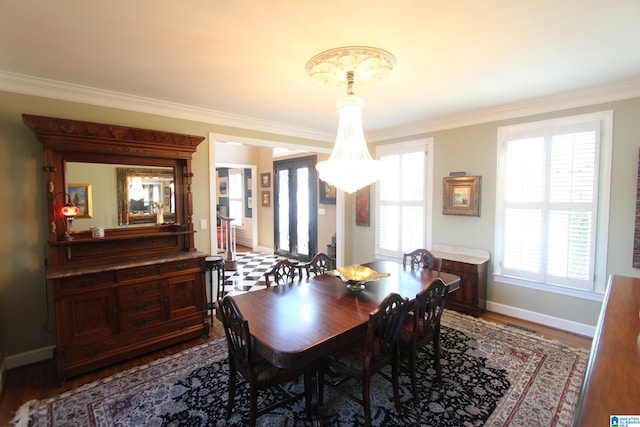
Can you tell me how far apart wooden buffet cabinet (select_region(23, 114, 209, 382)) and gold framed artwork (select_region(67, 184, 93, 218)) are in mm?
44

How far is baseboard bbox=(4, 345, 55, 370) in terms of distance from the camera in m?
2.59

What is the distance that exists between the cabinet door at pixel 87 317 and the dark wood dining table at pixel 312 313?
4.19ft

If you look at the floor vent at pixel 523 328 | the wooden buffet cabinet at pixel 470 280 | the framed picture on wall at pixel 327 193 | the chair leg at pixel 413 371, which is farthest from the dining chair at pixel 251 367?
the framed picture on wall at pixel 327 193

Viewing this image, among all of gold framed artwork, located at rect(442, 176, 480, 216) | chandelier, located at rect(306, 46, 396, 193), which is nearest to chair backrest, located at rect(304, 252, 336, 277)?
chandelier, located at rect(306, 46, 396, 193)

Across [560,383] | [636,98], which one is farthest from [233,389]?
[636,98]

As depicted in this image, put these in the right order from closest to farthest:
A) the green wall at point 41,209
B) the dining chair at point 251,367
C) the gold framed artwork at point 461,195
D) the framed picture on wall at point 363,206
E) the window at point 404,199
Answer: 1. the dining chair at point 251,367
2. the green wall at point 41,209
3. the gold framed artwork at point 461,195
4. the window at point 404,199
5. the framed picture on wall at point 363,206

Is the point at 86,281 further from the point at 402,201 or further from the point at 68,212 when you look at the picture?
the point at 402,201

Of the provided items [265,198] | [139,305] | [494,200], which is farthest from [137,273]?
[265,198]

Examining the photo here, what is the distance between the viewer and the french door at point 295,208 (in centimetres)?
639

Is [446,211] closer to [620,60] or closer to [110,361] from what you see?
[620,60]

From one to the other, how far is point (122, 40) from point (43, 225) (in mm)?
1923

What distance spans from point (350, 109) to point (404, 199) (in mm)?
2539

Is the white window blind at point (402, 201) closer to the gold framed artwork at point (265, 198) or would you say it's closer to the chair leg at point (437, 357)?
the chair leg at point (437, 357)

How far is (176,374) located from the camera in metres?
2.49
